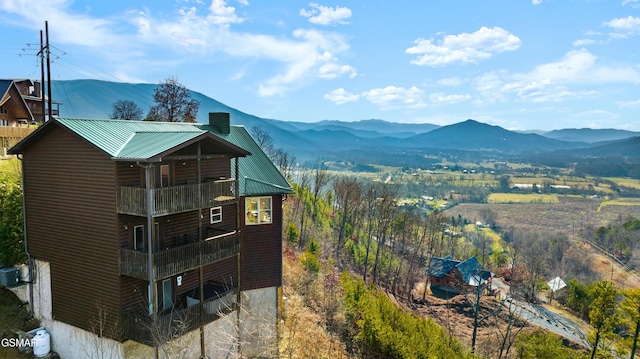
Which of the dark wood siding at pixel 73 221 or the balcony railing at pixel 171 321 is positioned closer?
the balcony railing at pixel 171 321

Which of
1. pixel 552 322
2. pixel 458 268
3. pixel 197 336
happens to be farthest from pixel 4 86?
pixel 552 322

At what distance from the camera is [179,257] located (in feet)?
51.5

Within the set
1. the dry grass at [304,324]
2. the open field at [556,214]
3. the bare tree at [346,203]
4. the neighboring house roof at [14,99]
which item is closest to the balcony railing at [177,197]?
the dry grass at [304,324]

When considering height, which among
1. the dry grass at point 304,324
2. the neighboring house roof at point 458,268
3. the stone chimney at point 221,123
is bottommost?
the neighboring house roof at point 458,268

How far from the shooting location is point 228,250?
717 inches

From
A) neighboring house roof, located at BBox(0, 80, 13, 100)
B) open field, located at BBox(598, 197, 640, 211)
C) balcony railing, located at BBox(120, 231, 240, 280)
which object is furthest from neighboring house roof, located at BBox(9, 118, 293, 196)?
open field, located at BBox(598, 197, 640, 211)

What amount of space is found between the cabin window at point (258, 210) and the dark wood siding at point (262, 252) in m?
0.21

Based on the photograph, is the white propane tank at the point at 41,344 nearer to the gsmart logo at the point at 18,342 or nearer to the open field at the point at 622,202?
the gsmart logo at the point at 18,342

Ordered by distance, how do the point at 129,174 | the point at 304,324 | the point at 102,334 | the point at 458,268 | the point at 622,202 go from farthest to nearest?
the point at 622,202 → the point at 458,268 → the point at 304,324 → the point at 102,334 → the point at 129,174

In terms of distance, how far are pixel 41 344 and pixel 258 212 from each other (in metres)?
10.3

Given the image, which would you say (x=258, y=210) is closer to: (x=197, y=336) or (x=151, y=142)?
(x=197, y=336)

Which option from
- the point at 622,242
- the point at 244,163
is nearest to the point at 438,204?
the point at 622,242

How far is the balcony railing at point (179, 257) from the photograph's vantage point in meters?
14.5

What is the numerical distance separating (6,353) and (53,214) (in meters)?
5.56
